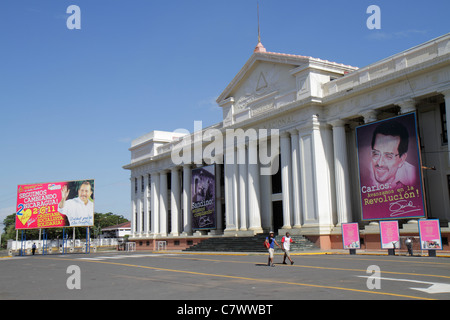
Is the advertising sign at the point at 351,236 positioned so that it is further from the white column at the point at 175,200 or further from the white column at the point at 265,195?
the white column at the point at 175,200

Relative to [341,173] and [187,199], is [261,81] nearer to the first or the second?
[341,173]

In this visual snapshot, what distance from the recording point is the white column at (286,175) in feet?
114

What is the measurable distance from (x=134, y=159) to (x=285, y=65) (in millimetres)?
30444

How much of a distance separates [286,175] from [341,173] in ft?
16.3

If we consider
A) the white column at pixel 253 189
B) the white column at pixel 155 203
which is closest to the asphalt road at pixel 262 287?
the white column at pixel 253 189

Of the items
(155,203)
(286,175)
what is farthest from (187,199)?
(286,175)

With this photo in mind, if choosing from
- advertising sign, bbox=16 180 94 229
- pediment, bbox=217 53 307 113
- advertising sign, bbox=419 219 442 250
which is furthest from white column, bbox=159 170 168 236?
advertising sign, bbox=419 219 442 250

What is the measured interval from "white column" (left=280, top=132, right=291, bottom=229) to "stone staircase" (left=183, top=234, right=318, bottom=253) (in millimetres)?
1974

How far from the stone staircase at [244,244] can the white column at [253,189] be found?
2057mm

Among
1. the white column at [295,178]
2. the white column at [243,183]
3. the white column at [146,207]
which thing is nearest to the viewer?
the white column at [295,178]

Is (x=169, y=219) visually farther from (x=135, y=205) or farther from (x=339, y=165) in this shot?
(x=339, y=165)

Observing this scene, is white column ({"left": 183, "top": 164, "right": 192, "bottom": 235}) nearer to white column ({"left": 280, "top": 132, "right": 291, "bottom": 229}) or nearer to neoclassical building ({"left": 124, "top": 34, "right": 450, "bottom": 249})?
neoclassical building ({"left": 124, "top": 34, "right": 450, "bottom": 249})

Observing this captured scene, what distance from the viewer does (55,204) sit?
157 ft
